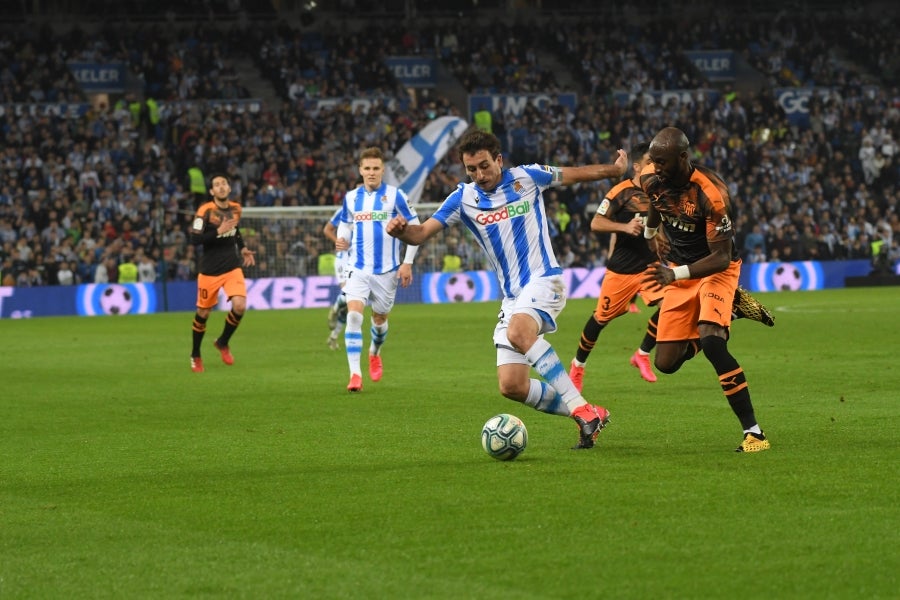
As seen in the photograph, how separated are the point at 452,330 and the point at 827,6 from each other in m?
34.6

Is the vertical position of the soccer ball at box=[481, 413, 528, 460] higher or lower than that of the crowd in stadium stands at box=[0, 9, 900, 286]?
lower

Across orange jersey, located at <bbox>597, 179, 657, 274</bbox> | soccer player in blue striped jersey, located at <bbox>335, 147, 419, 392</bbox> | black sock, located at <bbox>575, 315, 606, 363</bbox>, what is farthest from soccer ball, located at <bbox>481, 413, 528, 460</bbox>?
soccer player in blue striped jersey, located at <bbox>335, 147, 419, 392</bbox>

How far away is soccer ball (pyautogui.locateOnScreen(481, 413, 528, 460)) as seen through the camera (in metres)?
8.70

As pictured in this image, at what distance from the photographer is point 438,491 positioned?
7652 mm

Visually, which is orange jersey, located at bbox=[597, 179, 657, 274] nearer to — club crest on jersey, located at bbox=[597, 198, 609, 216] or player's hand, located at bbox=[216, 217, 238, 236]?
club crest on jersey, located at bbox=[597, 198, 609, 216]

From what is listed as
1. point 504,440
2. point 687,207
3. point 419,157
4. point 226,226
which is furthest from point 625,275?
point 419,157

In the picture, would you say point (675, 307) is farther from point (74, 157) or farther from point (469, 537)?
point (74, 157)

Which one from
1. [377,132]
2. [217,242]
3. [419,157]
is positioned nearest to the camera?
[217,242]

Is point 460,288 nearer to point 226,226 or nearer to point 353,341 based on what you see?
point 226,226

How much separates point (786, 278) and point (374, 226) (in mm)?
24591

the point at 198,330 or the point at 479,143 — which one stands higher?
the point at 479,143

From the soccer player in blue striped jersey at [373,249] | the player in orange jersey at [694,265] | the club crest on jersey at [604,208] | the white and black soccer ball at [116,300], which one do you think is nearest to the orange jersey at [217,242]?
the soccer player in blue striped jersey at [373,249]

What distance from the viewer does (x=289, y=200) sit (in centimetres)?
3722

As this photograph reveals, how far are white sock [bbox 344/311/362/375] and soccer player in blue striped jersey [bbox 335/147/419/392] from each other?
0.02 m
